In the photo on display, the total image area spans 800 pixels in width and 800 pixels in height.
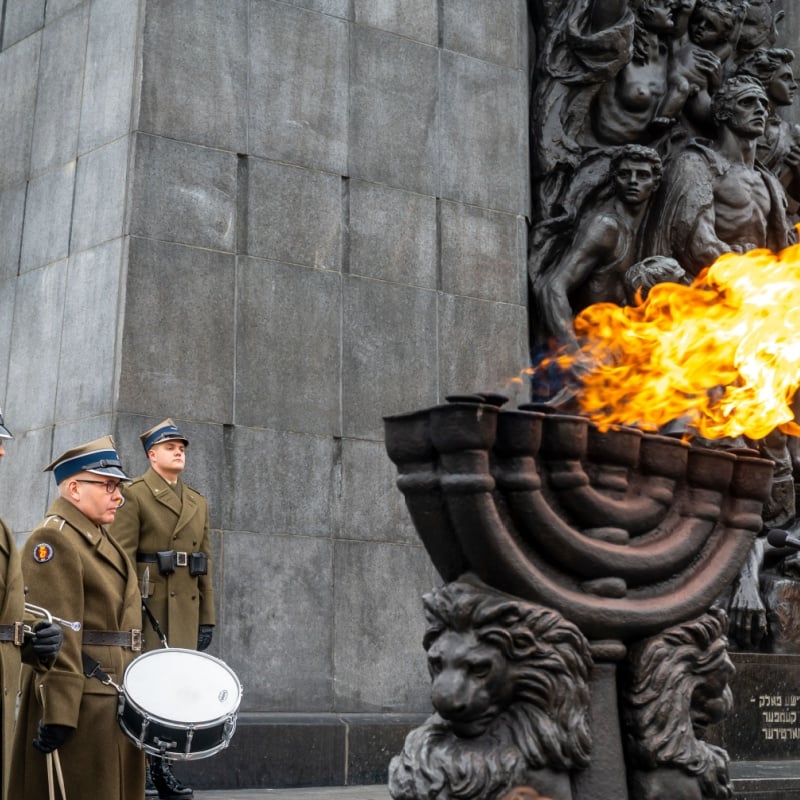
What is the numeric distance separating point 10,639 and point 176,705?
0.87 metres

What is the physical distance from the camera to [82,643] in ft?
21.4

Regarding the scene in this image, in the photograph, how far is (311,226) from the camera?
35.5ft

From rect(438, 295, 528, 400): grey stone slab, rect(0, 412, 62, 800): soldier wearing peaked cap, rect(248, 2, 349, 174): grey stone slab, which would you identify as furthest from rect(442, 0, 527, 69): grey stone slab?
rect(0, 412, 62, 800): soldier wearing peaked cap

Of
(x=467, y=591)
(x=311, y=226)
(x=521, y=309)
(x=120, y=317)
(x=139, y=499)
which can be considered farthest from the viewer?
(x=521, y=309)

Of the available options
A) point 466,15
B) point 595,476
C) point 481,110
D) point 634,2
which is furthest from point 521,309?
point 595,476

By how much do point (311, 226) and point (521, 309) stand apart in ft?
7.18

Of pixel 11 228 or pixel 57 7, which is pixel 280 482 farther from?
pixel 57 7

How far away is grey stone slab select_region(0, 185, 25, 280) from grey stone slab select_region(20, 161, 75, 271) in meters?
0.08

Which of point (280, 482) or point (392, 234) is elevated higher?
point (392, 234)

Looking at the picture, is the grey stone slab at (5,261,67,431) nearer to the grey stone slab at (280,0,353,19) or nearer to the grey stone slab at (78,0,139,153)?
the grey stone slab at (78,0,139,153)

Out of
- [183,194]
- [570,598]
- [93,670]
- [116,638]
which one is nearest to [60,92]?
[183,194]

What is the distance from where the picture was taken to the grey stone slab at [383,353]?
1079cm

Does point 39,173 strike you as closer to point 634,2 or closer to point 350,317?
point 350,317

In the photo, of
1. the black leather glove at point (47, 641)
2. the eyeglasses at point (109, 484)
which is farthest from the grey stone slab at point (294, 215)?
the black leather glove at point (47, 641)
